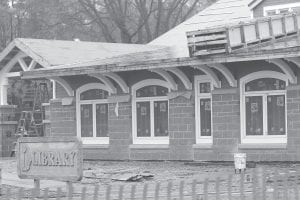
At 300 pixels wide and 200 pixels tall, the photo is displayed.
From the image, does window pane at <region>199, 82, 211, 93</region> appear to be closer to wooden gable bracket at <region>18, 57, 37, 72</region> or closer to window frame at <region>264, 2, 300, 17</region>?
window frame at <region>264, 2, 300, 17</region>

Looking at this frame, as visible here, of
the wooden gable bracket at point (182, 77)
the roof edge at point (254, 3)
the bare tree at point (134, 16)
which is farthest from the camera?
the bare tree at point (134, 16)

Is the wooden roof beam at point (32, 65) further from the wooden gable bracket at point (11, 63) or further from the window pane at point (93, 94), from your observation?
the window pane at point (93, 94)

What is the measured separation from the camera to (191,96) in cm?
2339

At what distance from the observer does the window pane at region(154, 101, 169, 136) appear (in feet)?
→ 80.3

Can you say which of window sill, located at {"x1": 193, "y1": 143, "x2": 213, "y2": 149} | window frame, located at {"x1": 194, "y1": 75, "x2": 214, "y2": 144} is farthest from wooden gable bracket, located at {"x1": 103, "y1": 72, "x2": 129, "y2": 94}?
window sill, located at {"x1": 193, "y1": 143, "x2": 213, "y2": 149}

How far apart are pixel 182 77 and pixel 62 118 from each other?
6180 mm

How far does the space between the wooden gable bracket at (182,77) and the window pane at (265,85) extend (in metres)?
2.03

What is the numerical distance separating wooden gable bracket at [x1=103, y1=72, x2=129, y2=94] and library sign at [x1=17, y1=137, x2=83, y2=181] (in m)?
10.3

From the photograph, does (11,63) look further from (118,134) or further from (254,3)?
(254,3)

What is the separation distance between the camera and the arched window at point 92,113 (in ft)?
86.2

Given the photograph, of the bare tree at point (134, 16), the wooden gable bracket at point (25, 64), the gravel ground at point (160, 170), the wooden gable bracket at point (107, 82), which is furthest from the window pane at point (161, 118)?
the bare tree at point (134, 16)

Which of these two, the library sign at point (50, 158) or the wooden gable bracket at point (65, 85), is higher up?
the wooden gable bracket at point (65, 85)

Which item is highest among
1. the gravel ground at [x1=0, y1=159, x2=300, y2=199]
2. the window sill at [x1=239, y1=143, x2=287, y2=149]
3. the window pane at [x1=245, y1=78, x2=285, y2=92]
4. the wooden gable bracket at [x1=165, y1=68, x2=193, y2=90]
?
the wooden gable bracket at [x1=165, y1=68, x2=193, y2=90]

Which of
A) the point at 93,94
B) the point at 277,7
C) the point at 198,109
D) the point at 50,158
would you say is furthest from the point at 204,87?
the point at 50,158
